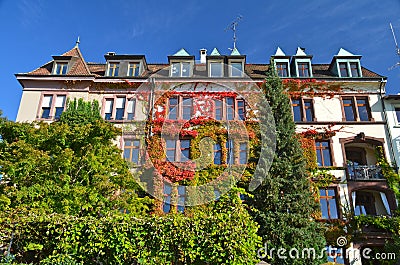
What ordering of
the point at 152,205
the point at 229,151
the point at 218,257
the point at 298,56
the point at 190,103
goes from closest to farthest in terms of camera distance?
the point at 218,257 → the point at 152,205 → the point at 229,151 → the point at 190,103 → the point at 298,56

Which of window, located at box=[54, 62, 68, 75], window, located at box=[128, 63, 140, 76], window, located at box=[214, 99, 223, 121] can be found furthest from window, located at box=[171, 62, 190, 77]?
window, located at box=[54, 62, 68, 75]

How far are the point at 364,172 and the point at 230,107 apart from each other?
9649mm

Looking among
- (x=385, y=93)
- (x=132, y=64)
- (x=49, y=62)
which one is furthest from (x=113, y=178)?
(x=385, y=93)

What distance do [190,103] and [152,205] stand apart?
7.68m

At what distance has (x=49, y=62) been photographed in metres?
25.7

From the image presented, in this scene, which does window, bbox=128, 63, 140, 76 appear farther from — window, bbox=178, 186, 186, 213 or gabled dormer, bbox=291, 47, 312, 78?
gabled dormer, bbox=291, 47, 312, 78

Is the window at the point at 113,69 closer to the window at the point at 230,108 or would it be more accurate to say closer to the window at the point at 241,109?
the window at the point at 230,108

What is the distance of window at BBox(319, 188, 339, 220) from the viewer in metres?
21.1

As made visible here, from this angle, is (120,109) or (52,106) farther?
(120,109)

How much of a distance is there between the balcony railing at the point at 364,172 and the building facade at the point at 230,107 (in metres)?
0.06

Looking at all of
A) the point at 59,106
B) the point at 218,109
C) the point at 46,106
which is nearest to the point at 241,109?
the point at 218,109

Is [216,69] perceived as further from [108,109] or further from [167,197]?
[167,197]

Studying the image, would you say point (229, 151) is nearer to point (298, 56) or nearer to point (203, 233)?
point (298, 56)

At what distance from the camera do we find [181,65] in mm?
25469
